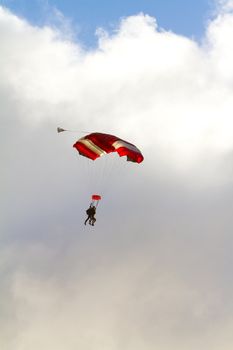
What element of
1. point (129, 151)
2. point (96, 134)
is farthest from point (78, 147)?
point (129, 151)

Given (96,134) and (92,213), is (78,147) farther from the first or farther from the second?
(92,213)

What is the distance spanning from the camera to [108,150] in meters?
36.8

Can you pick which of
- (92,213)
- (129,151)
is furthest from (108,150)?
(92,213)

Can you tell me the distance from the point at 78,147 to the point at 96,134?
2211 millimetres

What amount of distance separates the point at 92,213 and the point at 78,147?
6.89 metres

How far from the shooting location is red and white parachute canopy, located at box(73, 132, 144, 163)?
36531 mm

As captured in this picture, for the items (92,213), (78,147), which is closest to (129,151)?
(78,147)

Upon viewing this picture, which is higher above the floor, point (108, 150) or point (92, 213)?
point (108, 150)

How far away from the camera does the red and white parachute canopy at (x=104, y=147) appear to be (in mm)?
36531

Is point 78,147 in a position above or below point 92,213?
above

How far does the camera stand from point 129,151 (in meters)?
36.4

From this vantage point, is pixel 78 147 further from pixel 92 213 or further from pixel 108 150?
pixel 92 213

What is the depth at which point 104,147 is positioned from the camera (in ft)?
121

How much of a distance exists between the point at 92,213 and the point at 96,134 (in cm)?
801
